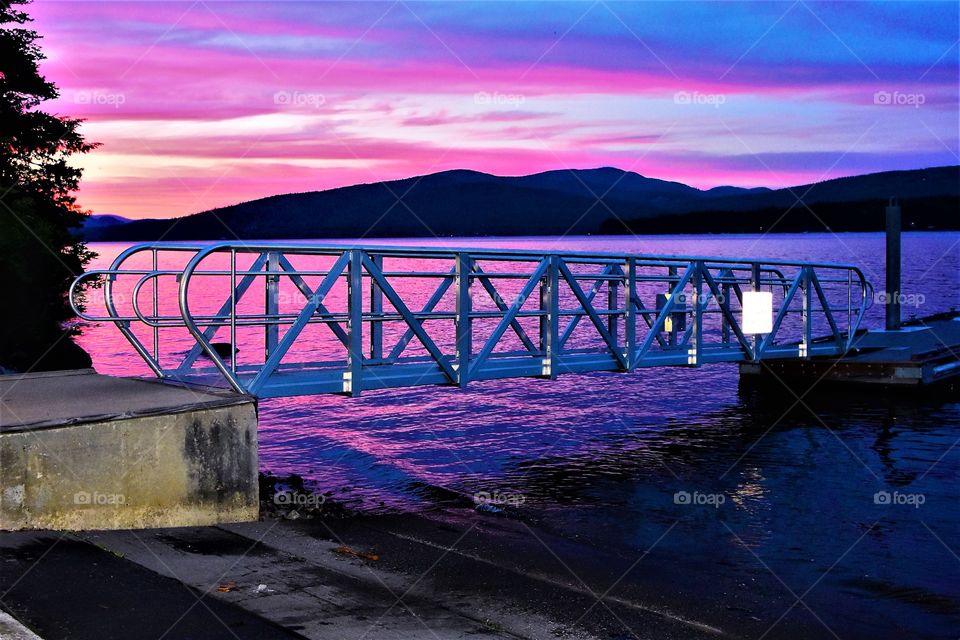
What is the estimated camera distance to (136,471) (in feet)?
24.0

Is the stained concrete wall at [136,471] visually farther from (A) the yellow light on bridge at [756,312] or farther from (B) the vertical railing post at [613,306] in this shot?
(A) the yellow light on bridge at [756,312]

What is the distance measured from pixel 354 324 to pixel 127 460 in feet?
11.2

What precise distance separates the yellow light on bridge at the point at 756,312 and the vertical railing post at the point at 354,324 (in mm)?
8057

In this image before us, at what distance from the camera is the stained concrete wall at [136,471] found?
6.74 metres

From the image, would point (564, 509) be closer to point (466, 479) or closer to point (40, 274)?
point (466, 479)

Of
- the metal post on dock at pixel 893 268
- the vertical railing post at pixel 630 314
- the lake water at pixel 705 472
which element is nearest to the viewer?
the lake water at pixel 705 472

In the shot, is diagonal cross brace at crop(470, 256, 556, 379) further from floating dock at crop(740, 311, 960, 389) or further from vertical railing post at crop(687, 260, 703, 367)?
floating dock at crop(740, 311, 960, 389)

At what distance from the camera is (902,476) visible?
1313 cm

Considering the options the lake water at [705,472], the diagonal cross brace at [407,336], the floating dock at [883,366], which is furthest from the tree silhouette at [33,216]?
the floating dock at [883,366]

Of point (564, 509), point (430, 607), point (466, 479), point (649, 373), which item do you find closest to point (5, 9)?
point (649, 373)

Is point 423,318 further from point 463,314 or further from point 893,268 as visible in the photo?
point 893,268

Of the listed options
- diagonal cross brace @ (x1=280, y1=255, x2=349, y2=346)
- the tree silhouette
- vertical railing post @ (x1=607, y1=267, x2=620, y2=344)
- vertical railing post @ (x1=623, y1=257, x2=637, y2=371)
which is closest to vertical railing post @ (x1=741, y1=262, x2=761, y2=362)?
vertical railing post @ (x1=607, y1=267, x2=620, y2=344)

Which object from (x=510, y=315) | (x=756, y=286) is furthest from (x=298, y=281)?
(x=756, y=286)

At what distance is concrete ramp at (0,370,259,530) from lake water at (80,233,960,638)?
3243 mm
